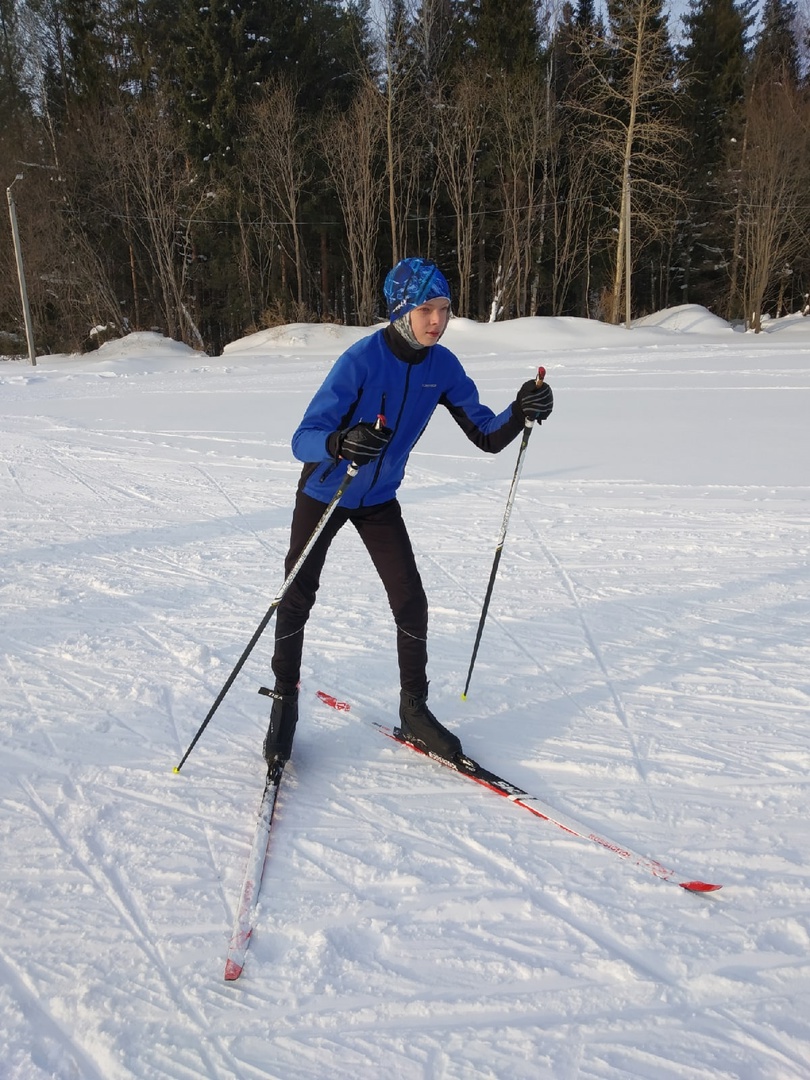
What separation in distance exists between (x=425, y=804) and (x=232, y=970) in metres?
0.94

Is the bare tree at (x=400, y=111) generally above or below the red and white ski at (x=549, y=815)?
above

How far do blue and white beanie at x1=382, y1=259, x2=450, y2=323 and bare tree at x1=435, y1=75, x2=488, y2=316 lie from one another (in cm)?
2800

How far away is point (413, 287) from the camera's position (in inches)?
105

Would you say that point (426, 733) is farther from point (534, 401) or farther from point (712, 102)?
point (712, 102)

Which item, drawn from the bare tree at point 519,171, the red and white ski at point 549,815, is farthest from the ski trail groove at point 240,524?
the bare tree at point 519,171

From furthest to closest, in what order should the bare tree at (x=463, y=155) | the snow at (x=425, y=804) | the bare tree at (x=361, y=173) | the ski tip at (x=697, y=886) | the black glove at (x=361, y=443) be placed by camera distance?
the bare tree at (x=463, y=155), the bare tree at (x=361, y=173), the black glove at (x=361, y=443), the ski tip at (x=697, y=886), the snow at (x=425, y=804)

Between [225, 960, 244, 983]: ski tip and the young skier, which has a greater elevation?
the young skier

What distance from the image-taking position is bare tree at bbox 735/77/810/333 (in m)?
26.5

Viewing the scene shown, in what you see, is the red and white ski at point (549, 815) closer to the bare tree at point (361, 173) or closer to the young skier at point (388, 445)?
the young skier at point (388, 445)

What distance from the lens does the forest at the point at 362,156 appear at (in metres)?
27.1

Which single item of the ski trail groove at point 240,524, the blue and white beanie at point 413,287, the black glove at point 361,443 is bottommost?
the ski trail groove at point 240,524

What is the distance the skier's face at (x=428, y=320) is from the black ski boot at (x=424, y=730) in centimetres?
142

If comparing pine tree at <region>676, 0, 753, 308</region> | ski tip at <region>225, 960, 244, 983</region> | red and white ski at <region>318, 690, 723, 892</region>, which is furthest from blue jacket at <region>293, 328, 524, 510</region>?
pine tree at <region>676, 0, 753, 308</region>

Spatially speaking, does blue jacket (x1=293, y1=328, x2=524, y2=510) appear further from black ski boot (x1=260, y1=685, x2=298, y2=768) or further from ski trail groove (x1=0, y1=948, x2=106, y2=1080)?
ski trail groove (x1=0, y1=948, x2=106, y2=1080)
